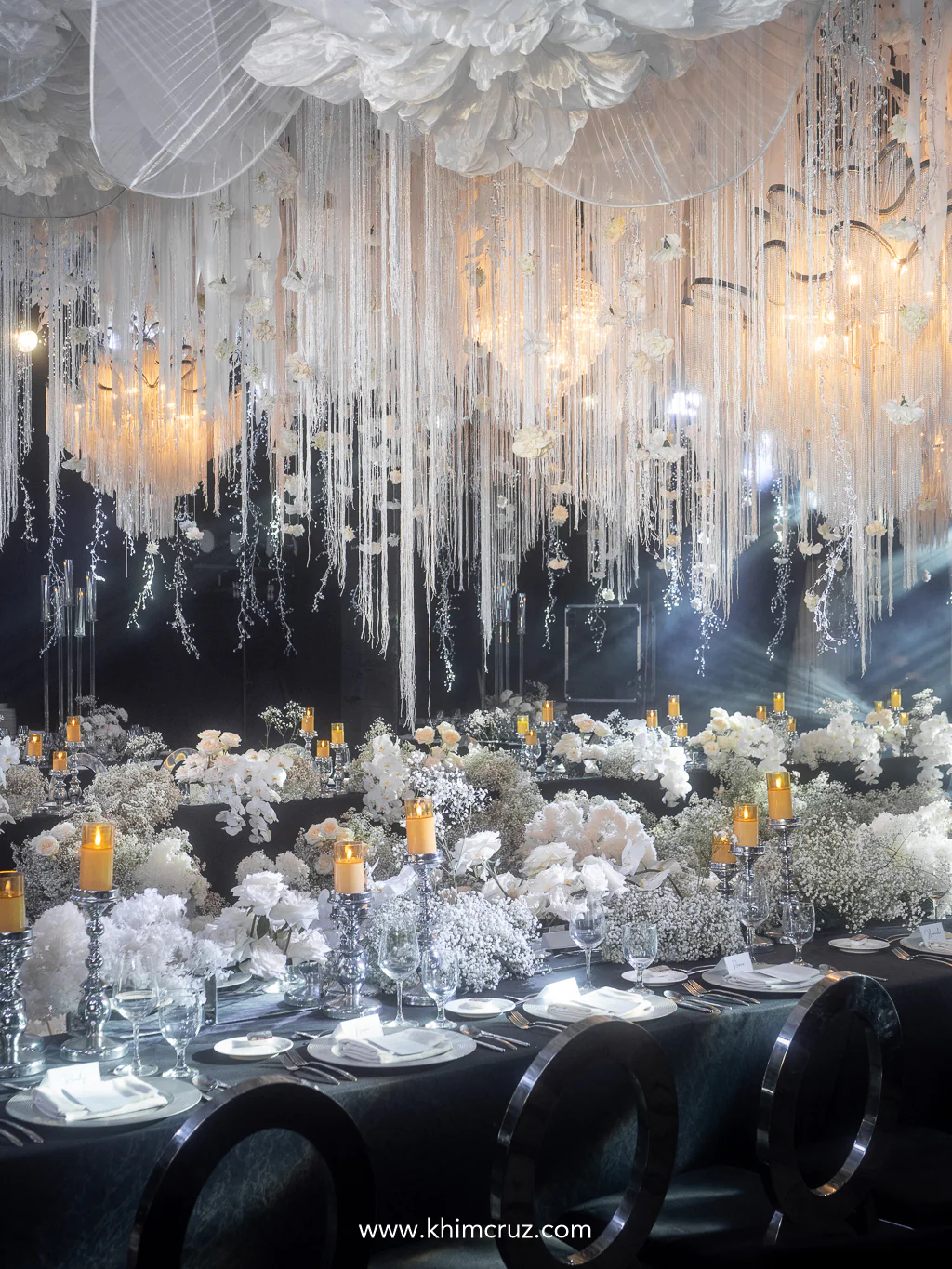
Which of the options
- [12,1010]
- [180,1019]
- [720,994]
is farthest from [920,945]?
[12,1010]

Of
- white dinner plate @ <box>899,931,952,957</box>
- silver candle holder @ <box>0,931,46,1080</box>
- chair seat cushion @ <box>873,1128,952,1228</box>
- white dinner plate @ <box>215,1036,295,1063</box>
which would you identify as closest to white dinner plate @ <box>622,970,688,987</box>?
chair seat cushion @ <box>873,1128,952,1228</box>

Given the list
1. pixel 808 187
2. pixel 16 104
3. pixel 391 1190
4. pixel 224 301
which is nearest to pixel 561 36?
pixel 808 187

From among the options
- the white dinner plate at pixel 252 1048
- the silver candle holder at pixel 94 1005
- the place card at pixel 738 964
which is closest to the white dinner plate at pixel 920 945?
A: the place card at pixel 738 964

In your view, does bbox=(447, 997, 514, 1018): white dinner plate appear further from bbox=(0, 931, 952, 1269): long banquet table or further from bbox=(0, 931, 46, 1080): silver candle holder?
bbox=(0, 931, 46, 1080): silver candle holder

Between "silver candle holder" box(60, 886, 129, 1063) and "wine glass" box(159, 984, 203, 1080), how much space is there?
0.55ft

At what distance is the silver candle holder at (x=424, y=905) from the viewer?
2.31 metres

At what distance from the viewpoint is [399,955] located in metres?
2.23

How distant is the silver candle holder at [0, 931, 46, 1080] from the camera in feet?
6.40

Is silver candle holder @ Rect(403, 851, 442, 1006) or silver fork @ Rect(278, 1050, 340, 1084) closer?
silver fork @ Rect(278, 1050, 340, 1084)

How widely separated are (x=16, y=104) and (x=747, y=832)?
Result: 88.0 inches

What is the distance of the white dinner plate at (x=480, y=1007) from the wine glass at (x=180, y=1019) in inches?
23.0

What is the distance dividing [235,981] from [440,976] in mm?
569

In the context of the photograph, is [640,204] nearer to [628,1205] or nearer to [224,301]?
[224,301]

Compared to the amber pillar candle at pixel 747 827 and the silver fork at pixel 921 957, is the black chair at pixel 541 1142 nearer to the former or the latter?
the amber pillar candle at pixel 747 827
